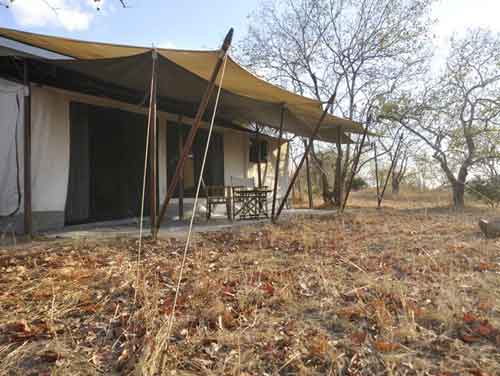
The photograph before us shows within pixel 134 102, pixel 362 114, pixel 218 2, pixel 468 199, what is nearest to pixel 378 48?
pixel 362 114

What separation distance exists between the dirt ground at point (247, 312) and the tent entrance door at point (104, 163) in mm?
1701

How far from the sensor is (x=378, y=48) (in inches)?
380

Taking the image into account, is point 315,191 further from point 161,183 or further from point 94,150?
point 94,150

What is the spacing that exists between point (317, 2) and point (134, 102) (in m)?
7.61

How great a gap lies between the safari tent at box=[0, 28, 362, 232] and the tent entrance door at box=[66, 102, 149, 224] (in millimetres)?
15

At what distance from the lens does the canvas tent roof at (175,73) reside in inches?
130

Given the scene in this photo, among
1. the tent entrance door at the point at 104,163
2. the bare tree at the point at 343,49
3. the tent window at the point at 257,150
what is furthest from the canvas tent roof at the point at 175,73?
the bare tree at the point at 343,49

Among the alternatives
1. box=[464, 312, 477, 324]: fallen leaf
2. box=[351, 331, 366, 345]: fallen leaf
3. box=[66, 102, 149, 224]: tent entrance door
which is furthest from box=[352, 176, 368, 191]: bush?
box=[351, 331, 366, 345]: fallen leaf

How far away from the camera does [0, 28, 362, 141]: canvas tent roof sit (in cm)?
329

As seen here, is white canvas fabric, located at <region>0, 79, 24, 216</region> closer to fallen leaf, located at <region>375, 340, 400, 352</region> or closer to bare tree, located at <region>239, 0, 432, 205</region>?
fallen leaf, located at <region>375, 340, 400, 352</region>

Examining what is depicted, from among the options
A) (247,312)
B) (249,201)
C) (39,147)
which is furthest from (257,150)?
(247,312)

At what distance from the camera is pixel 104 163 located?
4.96 m

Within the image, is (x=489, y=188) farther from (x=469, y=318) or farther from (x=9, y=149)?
(x=9, y=149)

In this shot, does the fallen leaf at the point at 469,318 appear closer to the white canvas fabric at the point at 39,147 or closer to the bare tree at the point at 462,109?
the white canvas fabric at the point at 39,147
